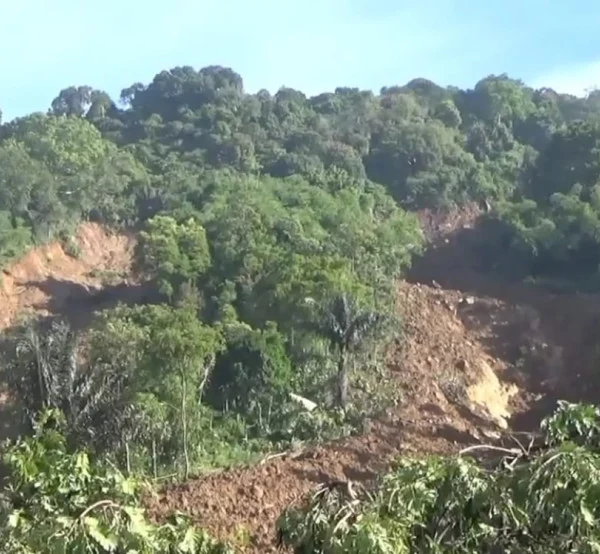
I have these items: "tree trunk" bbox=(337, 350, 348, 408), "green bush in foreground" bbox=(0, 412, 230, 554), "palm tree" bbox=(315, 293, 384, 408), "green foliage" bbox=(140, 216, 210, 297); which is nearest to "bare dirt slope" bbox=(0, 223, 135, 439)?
"green foliage" bbox=(140, 216, 210, 297)

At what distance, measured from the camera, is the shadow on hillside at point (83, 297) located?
27158 millimetres

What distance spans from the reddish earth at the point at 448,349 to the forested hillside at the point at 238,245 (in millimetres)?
508

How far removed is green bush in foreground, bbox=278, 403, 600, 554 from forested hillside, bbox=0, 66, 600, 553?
0.66 m

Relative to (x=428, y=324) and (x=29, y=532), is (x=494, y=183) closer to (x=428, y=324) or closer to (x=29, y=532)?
(x=428, y=324)

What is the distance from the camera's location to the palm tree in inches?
811

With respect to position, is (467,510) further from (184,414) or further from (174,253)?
(174,253)

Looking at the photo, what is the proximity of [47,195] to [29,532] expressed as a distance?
25.7 metres

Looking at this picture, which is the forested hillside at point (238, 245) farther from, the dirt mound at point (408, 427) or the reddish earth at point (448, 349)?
the dirt mound at point (408, 427)

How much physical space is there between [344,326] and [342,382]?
1.03 metres

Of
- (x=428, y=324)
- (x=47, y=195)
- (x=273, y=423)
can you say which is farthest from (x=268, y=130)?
(x=273, y=423)

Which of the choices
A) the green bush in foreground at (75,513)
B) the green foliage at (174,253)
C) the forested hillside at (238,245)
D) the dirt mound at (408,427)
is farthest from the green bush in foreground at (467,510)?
the green foliage at (174,253)

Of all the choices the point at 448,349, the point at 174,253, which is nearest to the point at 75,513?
the point at 174,253

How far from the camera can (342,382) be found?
814 inches

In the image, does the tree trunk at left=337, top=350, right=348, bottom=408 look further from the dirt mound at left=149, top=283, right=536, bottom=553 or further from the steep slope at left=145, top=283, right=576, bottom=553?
the steep slope at left=145, top=283, right=576, bottom=553
